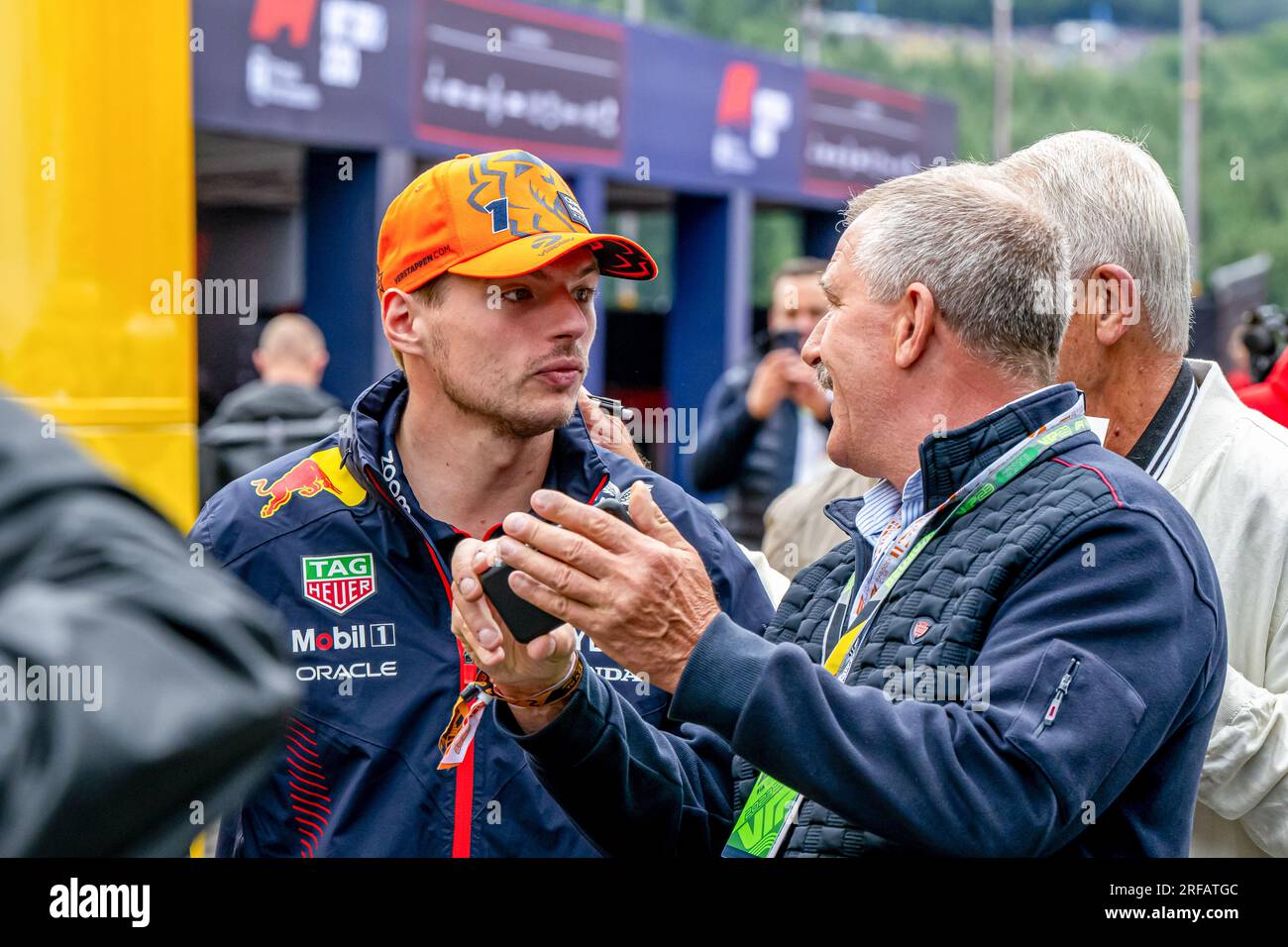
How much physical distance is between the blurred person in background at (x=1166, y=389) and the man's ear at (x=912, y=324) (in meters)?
0.52

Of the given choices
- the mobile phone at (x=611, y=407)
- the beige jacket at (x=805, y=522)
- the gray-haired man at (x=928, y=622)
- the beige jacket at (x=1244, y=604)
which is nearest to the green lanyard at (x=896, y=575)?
the gray-haired man at (x=928, y=622)

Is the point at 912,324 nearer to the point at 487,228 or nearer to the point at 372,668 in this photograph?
the point at 487,228

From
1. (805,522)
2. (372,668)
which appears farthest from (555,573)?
(805,522)

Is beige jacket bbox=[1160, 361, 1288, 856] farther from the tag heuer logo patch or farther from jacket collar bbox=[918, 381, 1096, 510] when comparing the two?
the tag heuer logo patch

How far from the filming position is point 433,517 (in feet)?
8.17

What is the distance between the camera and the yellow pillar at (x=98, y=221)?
12.9 ft

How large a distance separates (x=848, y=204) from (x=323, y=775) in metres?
1.20

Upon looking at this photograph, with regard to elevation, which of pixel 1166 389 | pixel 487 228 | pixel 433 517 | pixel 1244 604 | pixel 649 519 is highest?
pixel 487 228

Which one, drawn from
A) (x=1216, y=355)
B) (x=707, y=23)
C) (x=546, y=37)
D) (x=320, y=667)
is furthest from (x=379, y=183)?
(x=707, y=23)

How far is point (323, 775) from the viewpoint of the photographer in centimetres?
229

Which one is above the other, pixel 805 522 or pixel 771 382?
pixel 771 382

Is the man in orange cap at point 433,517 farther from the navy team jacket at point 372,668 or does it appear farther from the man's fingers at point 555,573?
the man's fingers at point 555,573

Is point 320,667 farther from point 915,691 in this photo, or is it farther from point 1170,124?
point 1170,124

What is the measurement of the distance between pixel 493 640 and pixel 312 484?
718 millimetres
